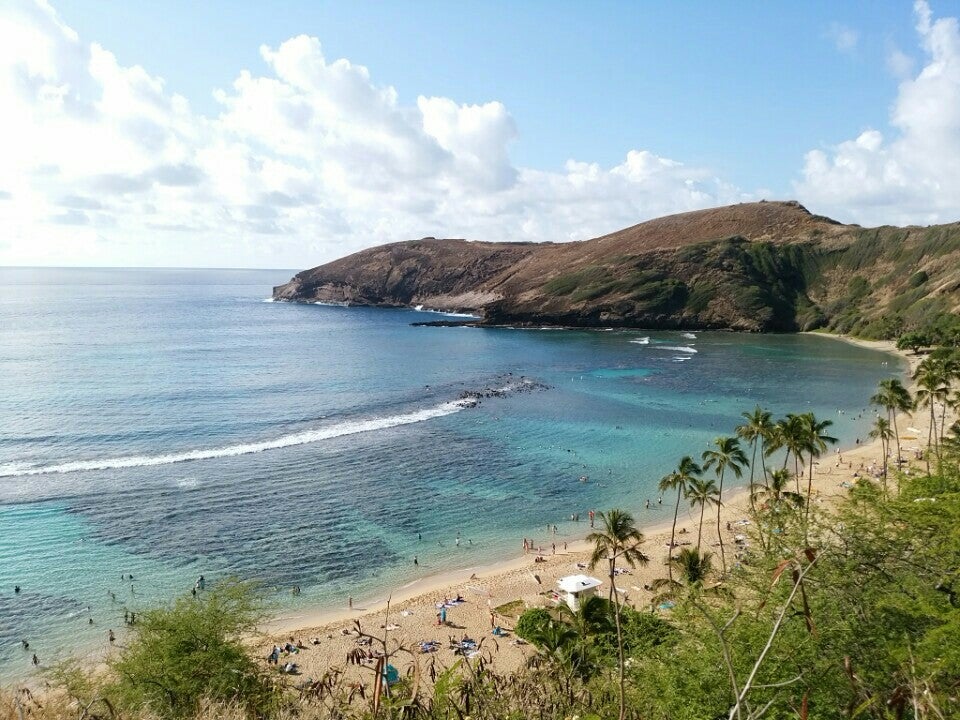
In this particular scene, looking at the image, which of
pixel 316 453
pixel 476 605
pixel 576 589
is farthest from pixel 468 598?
pixel 316 453

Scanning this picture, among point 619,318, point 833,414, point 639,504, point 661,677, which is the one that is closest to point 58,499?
point 639,504

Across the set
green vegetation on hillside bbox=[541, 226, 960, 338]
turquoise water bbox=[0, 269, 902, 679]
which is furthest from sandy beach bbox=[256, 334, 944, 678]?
green vegetation on hillside bbox=[541, 226, 960, 338]

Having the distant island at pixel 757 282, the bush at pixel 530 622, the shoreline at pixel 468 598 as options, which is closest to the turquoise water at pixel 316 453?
the shoreline at pixel 468 598

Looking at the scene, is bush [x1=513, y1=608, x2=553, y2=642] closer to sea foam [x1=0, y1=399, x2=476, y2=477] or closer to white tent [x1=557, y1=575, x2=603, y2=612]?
white tent [x1=557, y1=575, x2=603, y2=612]

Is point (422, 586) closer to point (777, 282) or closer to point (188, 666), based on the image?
point (188, 666)

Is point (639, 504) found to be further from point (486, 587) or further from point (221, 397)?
point (221, 397)
